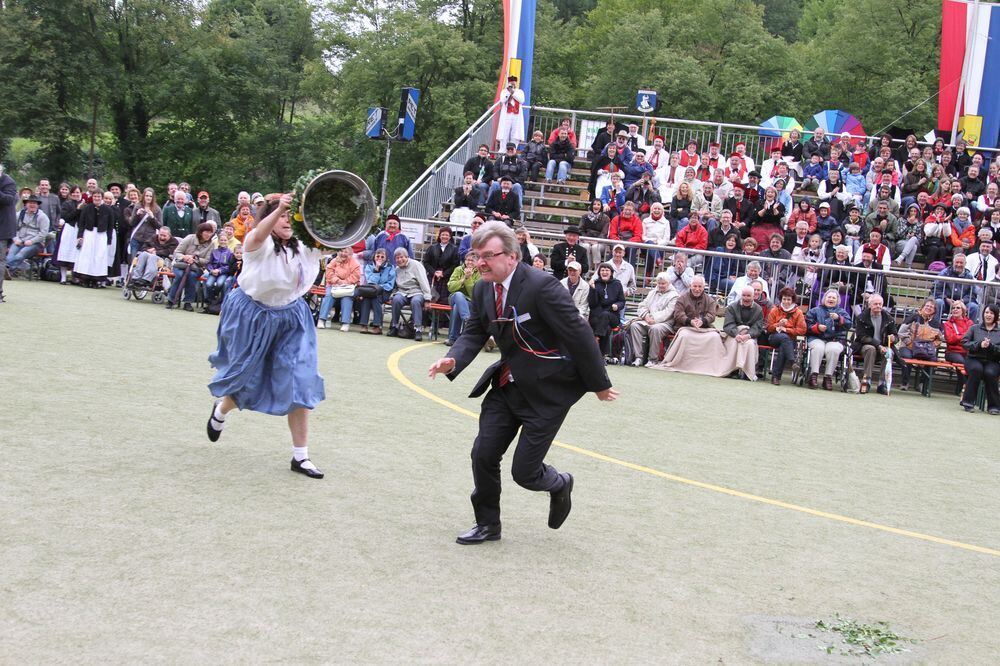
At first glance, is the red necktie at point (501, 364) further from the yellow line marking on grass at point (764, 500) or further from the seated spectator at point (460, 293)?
the seated spectator at point (460, 293)

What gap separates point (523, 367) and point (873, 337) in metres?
11.7

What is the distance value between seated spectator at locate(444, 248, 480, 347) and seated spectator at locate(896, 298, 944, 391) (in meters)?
6.58

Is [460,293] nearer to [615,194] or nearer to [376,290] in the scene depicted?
[376,290]

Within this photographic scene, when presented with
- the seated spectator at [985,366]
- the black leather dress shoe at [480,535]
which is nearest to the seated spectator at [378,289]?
the seated spectator at [985,366]

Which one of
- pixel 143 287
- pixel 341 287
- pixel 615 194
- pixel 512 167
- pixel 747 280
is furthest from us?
pixel 512 167

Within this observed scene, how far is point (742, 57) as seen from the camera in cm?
4503

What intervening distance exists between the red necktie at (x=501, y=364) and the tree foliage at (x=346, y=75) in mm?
35064

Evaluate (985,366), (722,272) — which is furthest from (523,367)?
(722,272)

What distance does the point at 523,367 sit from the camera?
5.86 meters

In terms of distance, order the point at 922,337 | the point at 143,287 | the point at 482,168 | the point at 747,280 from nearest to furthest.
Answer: the point at 922,337 → the point at 747,280 → the point at 143,287 → the point at 482,168

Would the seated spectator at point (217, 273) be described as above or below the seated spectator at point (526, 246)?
below

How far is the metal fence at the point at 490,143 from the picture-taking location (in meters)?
21.7

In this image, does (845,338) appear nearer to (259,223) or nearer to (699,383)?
(699,383)

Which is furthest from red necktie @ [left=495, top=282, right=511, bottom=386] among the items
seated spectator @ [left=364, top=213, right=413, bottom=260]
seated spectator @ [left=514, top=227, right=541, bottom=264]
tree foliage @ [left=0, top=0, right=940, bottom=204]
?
tree foliage @ [left=0, top=0, right=940, bottom=204]
